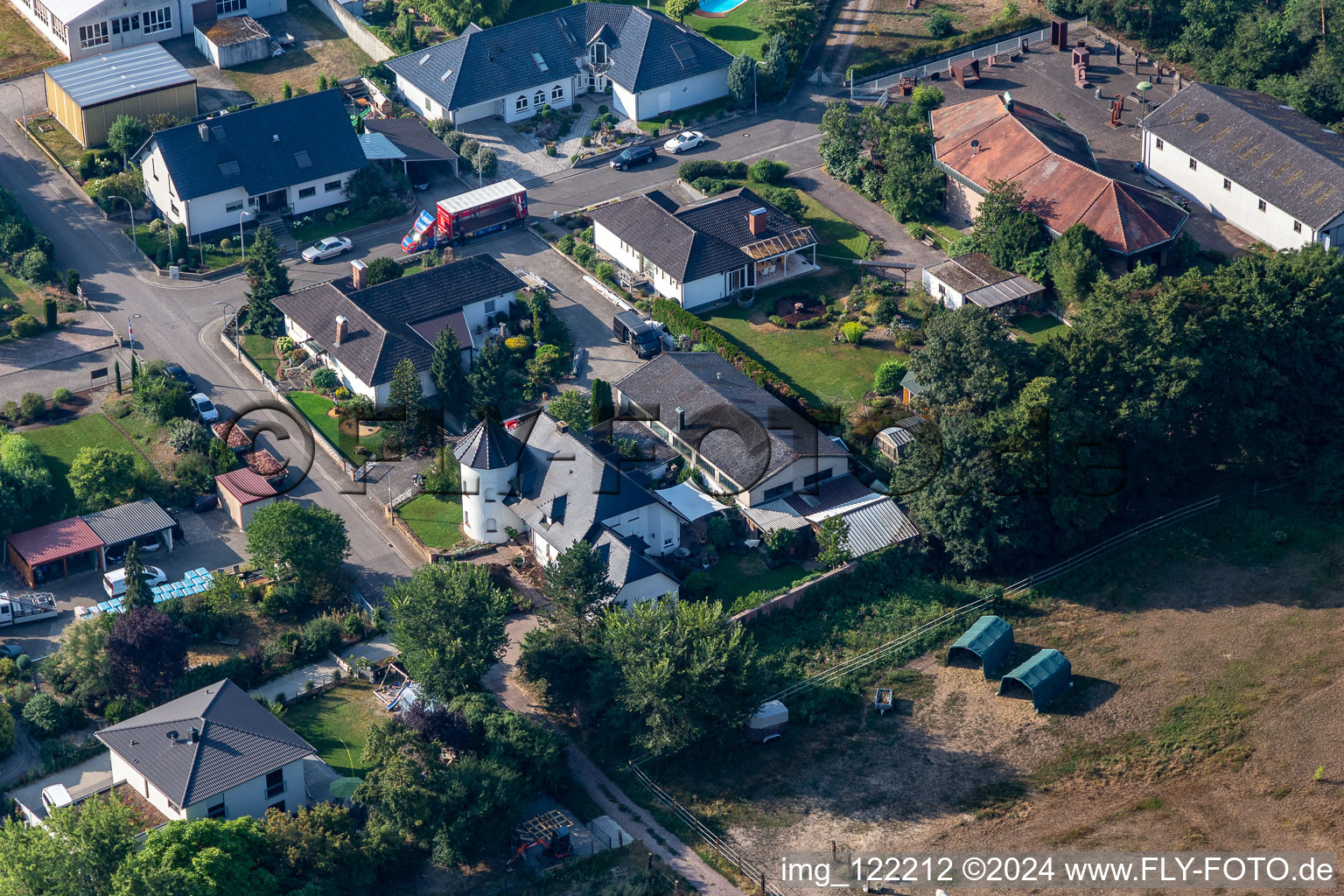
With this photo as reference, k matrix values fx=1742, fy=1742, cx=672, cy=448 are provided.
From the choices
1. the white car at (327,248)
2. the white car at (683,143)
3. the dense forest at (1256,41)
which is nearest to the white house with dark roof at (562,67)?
the white car at (683,143)

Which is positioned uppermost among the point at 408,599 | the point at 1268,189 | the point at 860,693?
the point at 1268,189

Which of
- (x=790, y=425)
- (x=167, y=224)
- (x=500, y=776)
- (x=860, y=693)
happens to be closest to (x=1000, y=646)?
(x=860, y=693)

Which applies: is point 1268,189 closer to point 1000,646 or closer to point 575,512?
point 1000,646

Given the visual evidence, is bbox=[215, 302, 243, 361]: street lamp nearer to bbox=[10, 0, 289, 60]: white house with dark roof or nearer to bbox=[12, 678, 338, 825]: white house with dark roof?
bbox=[12, 678, 338, 825]: white house with dark roof

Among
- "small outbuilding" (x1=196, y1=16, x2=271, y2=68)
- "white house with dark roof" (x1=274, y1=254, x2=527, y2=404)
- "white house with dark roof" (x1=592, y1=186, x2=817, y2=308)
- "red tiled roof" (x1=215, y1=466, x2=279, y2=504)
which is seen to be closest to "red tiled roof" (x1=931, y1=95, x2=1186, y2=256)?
"white house with dark roof" (x1=592, y1=186, x2=817, y2=308)

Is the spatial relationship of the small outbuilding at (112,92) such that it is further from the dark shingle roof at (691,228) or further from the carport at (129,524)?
the carport at (129,524)

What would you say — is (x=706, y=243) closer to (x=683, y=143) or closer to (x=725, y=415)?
(x=725, y=415)

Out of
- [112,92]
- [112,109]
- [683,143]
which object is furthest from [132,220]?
[683,143]
